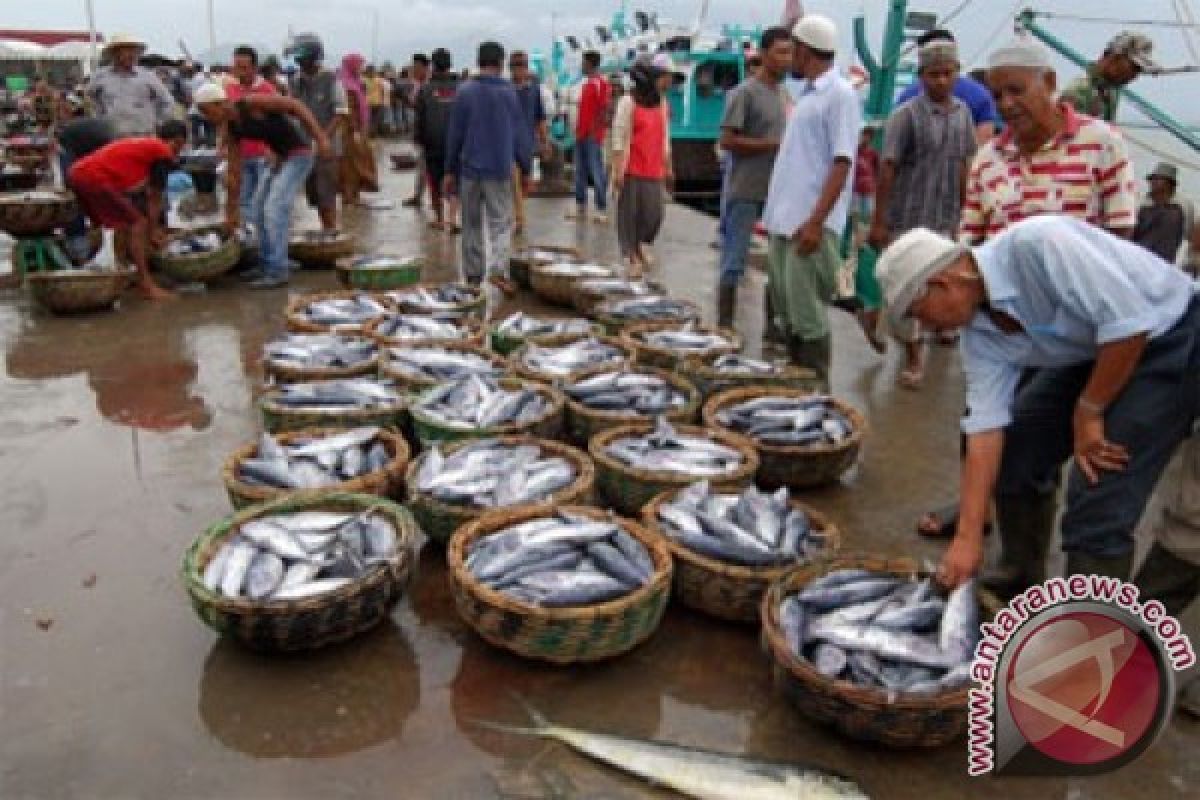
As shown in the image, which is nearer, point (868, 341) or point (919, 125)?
point (919, 125)

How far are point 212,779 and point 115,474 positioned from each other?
2.60 m

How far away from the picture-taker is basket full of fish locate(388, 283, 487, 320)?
266 inches

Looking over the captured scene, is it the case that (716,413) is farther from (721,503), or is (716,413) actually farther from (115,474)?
(115,474)

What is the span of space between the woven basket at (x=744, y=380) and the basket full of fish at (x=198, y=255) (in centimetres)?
509

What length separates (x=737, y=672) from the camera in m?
3.29

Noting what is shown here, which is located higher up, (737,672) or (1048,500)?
(1048,500)

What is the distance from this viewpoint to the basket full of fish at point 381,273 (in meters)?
7.93

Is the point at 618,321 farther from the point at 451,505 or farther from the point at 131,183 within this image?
the point at 131,183

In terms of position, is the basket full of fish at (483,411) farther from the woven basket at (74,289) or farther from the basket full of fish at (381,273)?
the woven basket at (74,289)

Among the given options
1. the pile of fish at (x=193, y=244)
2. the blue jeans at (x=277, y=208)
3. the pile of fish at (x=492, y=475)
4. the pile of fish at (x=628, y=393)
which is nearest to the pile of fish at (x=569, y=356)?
the pile of fish at (x=628, y=393)

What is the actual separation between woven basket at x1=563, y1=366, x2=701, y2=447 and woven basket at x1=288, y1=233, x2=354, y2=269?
5.28 meters

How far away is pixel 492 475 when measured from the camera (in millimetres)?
3980

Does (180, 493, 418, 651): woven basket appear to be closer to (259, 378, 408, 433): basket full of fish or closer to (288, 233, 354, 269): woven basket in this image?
(259, 378, 408, 433): basket full of fish

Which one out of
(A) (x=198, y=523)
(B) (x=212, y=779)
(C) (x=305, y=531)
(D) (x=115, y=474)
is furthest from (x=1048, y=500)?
(D) (x=115, y=474)
